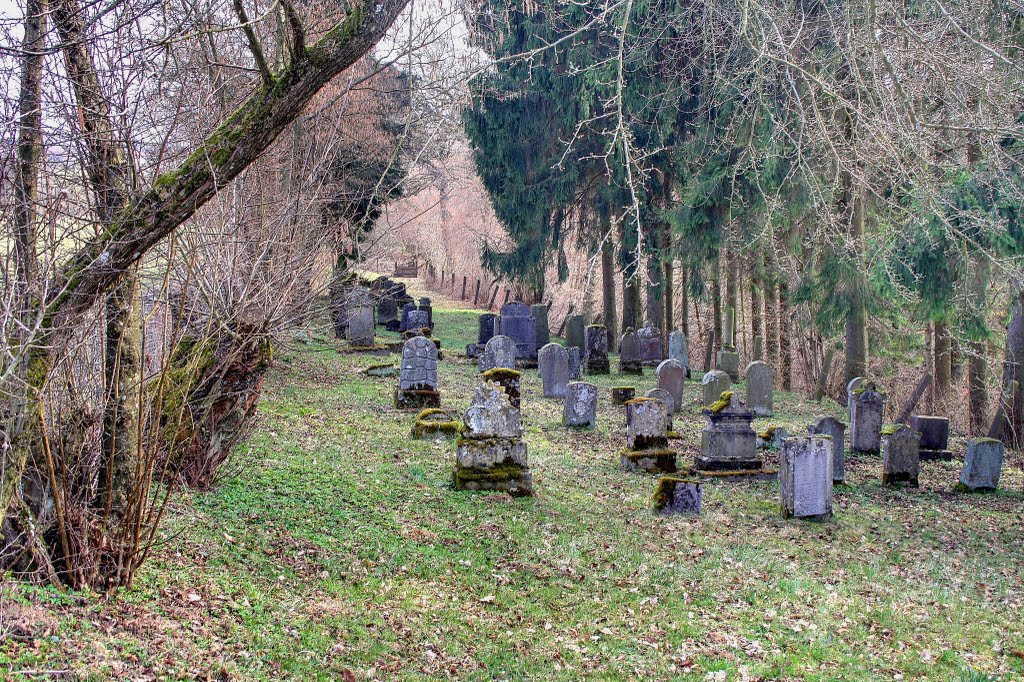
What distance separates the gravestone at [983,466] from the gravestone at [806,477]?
10.6 feet

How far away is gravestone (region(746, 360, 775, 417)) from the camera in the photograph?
55.4ft

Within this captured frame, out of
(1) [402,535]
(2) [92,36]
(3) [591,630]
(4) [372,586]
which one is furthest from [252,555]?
(2) [92,36]

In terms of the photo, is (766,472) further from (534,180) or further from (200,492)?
(534,180)

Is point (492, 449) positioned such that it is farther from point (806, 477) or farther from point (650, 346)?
point (650, 346)

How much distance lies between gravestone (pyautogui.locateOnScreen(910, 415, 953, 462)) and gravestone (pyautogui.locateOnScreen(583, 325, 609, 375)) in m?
8.46

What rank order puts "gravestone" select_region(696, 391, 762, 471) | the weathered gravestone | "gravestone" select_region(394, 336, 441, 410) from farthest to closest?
1. "gravestone" select_region(394, 336, 441, 410)
2. "gravestone" select_region(696, 391, 762, 471)
3. the weathered gravestone

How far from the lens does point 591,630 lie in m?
6.77

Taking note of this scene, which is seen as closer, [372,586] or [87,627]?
[87,627]

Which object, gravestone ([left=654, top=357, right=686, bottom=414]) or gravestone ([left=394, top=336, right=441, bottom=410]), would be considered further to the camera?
gravestone ([left=654, top=357, right=686, bottom=414])

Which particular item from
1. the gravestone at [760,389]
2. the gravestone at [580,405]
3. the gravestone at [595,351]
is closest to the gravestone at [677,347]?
the gravestone at [595,351]

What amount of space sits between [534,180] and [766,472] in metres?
16.4

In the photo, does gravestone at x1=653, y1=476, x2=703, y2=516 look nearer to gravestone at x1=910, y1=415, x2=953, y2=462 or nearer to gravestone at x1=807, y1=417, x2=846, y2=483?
gravestone at x1=807, y1=417, x2=846, y2=483

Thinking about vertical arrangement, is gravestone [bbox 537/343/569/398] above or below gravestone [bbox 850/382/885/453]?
above

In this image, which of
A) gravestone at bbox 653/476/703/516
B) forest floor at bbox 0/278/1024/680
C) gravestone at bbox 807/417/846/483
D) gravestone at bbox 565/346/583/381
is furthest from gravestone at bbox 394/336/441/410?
gravestone at bbox 807/417/846/483
